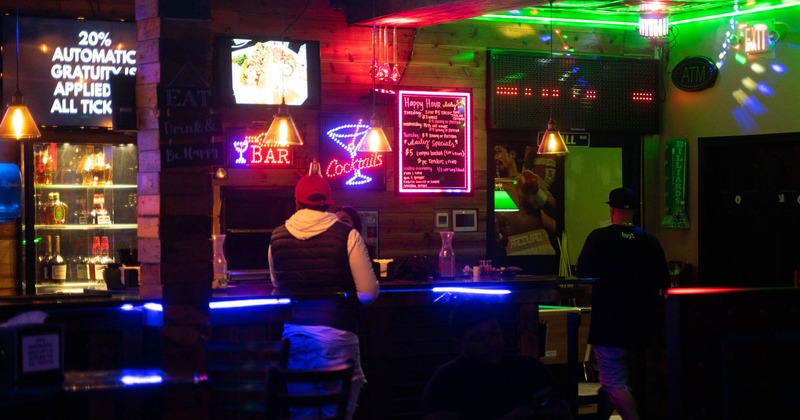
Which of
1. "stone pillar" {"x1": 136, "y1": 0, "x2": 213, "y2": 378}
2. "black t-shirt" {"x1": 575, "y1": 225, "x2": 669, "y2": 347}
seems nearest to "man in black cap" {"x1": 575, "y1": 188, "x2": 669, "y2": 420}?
"black t-shirt" {"x1": 575, "y1": 225, "x2": 669, "y2": 347}

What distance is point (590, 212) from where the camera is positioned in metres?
11.8

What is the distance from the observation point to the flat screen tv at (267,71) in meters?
9.10

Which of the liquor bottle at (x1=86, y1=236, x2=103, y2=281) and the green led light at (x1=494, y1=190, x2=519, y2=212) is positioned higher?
the green led light at (x1=494, y1=190, x2=519, y2=212)

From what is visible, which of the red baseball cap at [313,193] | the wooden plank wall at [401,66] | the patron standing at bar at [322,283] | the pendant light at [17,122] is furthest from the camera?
the wooden plank wall at [401,66]

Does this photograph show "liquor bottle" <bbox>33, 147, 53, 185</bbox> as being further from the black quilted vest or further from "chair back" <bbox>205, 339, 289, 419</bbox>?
"chair back" <bbox>205, 339, 289, 419</bbox>

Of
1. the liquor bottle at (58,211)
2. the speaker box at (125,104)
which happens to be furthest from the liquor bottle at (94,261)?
the speaker box at (125,104)

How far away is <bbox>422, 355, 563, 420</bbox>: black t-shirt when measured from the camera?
4160 millimetres

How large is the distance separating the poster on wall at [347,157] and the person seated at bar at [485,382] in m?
5.35

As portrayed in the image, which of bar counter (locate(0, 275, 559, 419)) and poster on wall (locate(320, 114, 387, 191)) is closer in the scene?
bar counter (locate(0, 275, 559, 419))

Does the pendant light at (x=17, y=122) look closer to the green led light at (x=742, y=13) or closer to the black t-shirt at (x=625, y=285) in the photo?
the black t-shirt at (x=625, y=285)

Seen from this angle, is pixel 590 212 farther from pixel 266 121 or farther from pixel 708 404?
pixel 708 404

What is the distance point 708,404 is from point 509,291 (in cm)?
366

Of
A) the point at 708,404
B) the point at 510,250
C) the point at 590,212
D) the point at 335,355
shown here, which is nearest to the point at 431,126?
the point at 510,250

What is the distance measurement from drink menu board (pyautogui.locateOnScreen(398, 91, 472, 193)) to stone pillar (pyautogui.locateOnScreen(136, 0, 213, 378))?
180 inches
